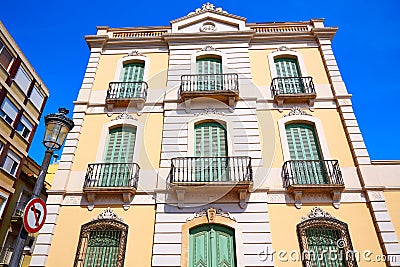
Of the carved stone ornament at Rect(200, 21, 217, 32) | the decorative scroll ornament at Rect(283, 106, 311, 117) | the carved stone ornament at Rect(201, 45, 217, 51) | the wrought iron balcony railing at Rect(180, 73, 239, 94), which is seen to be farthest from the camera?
the carved stone ornament at Rect(200, 21, 217, 32)

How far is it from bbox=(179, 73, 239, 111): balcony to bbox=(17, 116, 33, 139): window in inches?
429

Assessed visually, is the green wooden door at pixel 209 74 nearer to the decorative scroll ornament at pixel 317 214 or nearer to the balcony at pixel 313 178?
the balcony at pixel 313 178

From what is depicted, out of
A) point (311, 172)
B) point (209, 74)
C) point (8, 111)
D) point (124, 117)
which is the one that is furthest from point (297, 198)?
point (8, 111)

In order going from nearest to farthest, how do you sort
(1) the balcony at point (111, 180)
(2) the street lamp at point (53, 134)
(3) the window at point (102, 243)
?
(2) the street lamp at point (53, 134)
(3) the window at point (102, 243)
(1) the balcony at point (111, 180)

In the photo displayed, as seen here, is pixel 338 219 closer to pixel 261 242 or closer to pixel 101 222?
→ pixel 261 242

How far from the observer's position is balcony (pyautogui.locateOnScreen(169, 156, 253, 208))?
9250 mm

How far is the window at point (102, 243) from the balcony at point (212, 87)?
17.7ft

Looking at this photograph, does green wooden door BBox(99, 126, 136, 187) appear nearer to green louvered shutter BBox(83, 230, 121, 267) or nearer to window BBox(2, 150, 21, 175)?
green louvered shutter BBox(83, 230, 121, 267)

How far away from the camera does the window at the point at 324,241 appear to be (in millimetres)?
8555

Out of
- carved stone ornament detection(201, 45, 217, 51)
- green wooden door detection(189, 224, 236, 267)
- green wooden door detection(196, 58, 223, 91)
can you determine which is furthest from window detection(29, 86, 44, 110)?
green wooden door detection(189, 224, 236, 267)

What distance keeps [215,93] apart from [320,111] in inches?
163

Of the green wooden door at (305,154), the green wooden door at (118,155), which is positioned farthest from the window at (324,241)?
the green wooden door at (118,155)

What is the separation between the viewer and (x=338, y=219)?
9.16m

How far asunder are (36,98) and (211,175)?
14.7m
